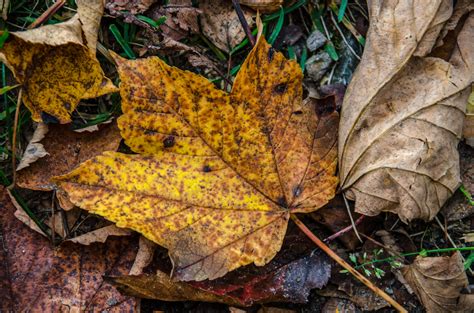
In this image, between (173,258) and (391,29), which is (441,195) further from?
(173,258)

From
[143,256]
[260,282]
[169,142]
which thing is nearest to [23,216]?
[143,256]

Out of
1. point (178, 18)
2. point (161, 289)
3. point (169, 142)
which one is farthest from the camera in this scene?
point (178, 18)

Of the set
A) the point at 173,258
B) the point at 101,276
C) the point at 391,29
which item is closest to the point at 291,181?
the point at 173,258

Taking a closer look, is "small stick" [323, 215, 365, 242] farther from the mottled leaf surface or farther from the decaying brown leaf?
the decaying brown leaf

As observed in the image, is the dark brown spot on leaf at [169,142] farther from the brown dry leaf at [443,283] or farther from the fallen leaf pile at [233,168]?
the brown dry leaf at [443,283]

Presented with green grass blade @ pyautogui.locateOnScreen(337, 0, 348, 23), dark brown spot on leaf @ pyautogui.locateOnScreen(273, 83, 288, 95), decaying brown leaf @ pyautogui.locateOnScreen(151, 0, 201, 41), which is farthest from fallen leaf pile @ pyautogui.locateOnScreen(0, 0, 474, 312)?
green grass blade @ pyautogui.locateOnScreen(337, 0, 348, 23)

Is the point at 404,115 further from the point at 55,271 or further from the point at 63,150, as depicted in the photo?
the point at 55,271
